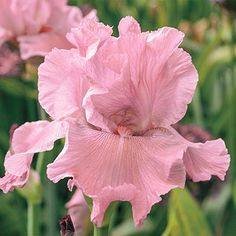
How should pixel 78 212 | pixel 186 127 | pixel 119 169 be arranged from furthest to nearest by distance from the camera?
pixel 186 127
pixel 78 212
pixel 119 169

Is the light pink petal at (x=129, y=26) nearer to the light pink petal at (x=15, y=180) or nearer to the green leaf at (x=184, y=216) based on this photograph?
the light pink petal at (x=15, y=180)

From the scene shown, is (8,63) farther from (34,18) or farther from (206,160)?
(206,160)

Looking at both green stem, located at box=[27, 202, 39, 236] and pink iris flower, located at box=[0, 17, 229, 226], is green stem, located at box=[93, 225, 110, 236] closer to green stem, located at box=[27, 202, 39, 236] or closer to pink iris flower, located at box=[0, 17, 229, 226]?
pink iris flower, located at box=[0, 17, 229, 226]

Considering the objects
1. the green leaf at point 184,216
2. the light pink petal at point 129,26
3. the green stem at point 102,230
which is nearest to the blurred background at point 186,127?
the green leaf at point 184,216

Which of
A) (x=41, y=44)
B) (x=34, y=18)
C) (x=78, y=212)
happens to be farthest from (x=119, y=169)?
(x=34, y=18)

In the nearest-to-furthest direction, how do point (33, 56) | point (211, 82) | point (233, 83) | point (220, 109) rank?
point (33, 56) < point (233, 83) < point (220, 109) < point (211, 82)

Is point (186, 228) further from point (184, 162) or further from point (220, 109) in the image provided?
point (220, 109)

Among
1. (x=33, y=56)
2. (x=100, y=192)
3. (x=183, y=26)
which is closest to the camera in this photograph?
(x=100, y=192)

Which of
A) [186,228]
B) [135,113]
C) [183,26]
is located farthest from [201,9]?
[135,113]
